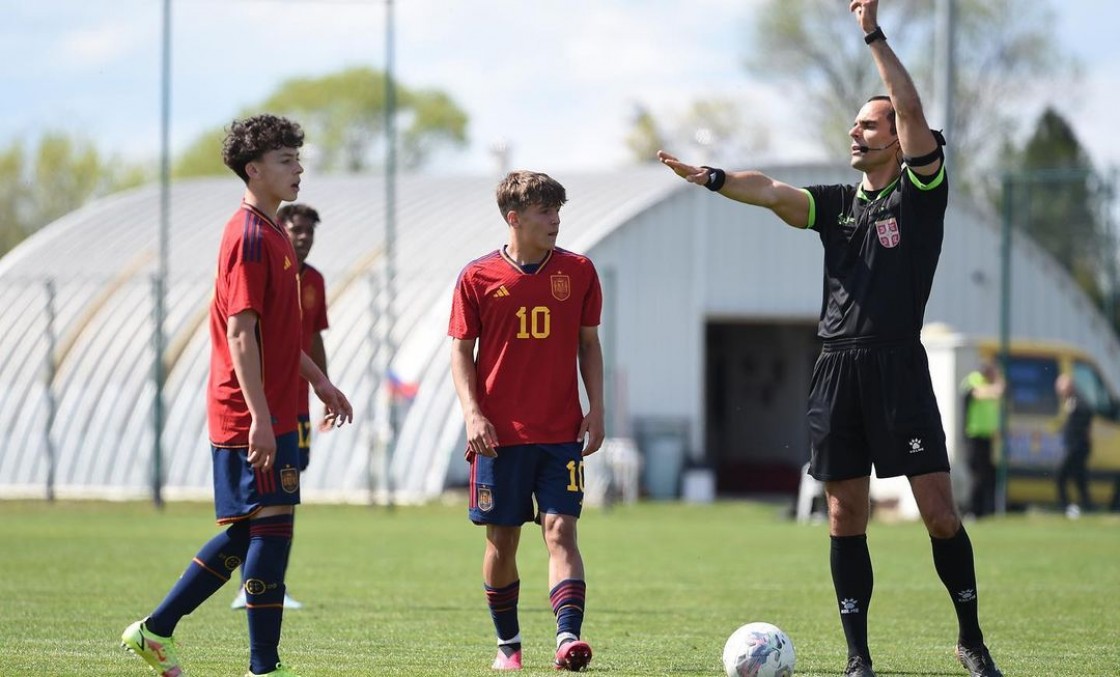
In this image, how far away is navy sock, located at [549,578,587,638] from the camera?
7.64 meters

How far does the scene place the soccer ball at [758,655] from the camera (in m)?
7.19

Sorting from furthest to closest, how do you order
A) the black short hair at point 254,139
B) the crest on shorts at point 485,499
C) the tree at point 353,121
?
the tree at point 353,121 < the crest on shorts at point 485,499 < the black short hair at point 254,139

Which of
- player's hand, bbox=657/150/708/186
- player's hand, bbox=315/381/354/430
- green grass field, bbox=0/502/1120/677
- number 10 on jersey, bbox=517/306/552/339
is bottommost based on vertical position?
green grass field, bbox=0/502/1120/677

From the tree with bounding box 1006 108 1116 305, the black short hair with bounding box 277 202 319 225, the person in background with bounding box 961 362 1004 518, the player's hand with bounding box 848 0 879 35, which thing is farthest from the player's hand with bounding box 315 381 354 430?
the tree with bounding box 1006 108 1116 305

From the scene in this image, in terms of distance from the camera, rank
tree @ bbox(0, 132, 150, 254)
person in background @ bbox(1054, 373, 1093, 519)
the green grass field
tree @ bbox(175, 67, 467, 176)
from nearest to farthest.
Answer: the green grass field → person in background @ bbox(1054, 373, 1093, 519) → tree @ bbox(0, 132, 150, 254) → tree @ bbox(175, 67, 467, 176)

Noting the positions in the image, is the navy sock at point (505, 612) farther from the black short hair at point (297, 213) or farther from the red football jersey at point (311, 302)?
the black short hair at point (297, 213)

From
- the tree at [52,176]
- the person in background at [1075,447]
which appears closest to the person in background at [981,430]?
the person in background at [1075,447]

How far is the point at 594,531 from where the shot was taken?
20484 mm

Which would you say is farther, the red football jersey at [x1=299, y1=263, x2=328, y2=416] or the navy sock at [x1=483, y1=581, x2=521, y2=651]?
the red football jersey at [x1=299, y1=263, x2=328, y2=416]

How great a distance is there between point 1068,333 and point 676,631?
979 inches

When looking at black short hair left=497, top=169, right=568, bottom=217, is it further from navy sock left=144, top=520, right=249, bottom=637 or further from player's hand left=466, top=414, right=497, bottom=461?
navy sock left=144, top=520, right=249, bottom=637

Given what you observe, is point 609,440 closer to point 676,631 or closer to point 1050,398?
point 1050,398

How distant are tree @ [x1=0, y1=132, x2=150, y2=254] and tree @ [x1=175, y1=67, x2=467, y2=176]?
345 inches

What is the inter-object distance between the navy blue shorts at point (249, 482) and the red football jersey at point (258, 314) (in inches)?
2.4
